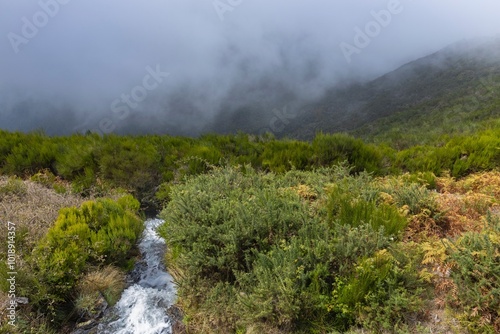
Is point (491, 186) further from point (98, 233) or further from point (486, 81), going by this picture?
point (486, 81)

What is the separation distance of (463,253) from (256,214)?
7.76ft

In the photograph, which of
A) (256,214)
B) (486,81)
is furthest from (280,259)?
(486,81)

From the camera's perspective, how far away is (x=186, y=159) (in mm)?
7902

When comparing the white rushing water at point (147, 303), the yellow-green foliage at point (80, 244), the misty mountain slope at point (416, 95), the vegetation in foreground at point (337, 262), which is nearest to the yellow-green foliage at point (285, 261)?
the vegetation in foreground at point (337, 262)

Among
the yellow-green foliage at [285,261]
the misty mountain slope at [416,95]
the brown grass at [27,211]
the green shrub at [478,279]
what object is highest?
the brown grass at [27,211]

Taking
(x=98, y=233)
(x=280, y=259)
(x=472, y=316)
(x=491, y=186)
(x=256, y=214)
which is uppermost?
(x=98, y=233)

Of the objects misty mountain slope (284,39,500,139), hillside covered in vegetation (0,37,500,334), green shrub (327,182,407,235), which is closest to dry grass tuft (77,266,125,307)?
hillside covered in vegetation (0,37,500,334)

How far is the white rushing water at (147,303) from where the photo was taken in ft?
12.3

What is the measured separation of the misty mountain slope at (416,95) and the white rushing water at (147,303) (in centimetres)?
3854

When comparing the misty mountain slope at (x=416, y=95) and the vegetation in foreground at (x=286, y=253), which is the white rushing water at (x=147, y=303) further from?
the misty mountain slope at (x=416, y=95)

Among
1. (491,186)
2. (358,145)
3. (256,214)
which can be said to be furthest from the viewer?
(358,145)

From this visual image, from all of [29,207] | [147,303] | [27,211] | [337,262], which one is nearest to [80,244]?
[147,303]

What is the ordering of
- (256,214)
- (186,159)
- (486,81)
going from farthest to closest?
(486,81), (186,159), (256,214)

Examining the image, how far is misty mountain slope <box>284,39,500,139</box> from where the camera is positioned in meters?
43.8
